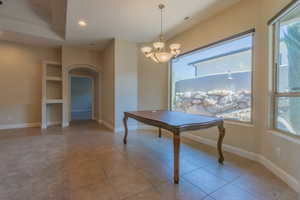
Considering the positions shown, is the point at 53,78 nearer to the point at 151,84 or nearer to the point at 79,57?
the point at 79,57

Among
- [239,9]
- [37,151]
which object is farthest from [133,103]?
[239,9]

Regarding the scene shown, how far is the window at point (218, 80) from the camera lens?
282 cm

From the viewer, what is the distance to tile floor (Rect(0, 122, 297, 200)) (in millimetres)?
1668

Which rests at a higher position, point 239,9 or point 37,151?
point 239,9

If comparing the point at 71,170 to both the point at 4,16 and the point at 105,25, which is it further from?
the point at 4,16

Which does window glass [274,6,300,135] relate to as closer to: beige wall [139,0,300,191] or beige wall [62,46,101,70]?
beige wall [139,0,300,191]

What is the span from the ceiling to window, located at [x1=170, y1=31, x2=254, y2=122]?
0.81 metres

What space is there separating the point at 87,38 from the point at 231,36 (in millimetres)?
3968

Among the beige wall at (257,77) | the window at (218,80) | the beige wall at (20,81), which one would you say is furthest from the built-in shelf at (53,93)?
the beige wall at (257,77)

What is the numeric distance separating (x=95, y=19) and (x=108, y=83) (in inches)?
84.5

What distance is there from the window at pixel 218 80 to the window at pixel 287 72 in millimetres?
472

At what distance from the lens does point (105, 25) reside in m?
3.71

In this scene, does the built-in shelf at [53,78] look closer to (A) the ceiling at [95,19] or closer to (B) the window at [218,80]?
(A) the ceiling at [95,19]

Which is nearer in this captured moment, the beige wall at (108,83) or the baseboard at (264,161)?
the baseboard at (264,161)
